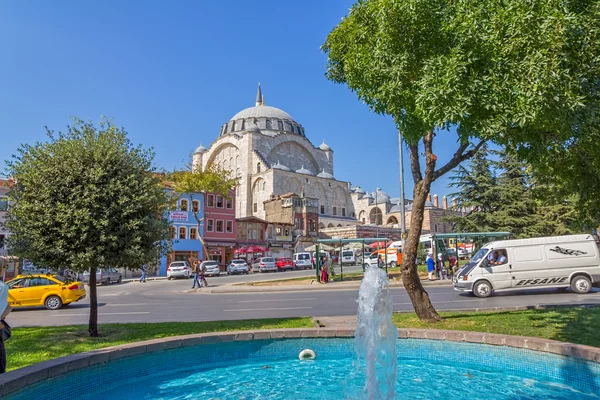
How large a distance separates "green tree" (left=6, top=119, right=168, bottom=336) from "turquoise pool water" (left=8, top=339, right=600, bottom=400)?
2732 millimetres

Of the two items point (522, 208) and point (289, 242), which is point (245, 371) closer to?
point (522, 208)

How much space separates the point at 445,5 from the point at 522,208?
30.1 meters

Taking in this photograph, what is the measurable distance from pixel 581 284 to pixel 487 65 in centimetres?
1336

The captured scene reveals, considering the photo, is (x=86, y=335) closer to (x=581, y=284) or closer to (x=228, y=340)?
(x=228, y=340)

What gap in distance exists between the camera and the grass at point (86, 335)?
25.0 feet

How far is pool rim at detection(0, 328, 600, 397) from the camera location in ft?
17.7

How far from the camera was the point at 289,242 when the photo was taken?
60.4m

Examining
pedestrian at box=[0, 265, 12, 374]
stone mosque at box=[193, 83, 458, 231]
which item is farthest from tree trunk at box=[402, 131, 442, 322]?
stone mosque at box=[193, 83, 458, 231]

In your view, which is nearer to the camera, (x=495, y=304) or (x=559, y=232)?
(x=495, y=304)

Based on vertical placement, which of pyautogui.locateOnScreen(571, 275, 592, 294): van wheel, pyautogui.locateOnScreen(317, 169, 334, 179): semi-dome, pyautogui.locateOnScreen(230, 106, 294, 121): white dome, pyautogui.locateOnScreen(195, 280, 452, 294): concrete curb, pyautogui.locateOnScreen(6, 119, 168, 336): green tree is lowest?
pyautogui.locateOnScreen(195, 280, 452, 294): concrete curb

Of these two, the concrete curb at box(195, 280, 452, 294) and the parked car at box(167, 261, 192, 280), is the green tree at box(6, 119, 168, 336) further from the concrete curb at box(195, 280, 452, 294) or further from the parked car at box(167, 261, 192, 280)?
the parked car at box(167, 261, 192, 280)

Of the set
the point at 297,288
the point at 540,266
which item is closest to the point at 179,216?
the point at 297,288

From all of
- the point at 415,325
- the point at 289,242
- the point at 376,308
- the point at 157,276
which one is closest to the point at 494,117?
the point at 376,308

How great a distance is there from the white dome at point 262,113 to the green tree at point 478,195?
64981mm
